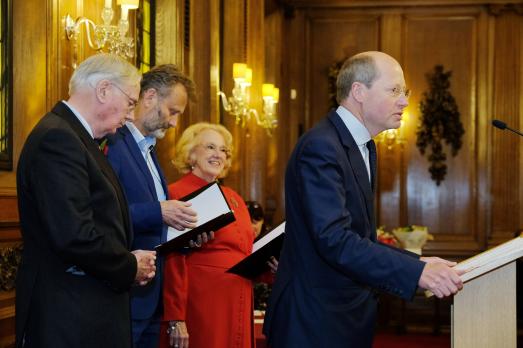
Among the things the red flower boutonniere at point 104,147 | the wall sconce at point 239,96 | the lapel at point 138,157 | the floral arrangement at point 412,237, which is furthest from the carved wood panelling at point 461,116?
the red flower boutonniere at point 104,147

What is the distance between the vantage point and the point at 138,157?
3189 millimetres

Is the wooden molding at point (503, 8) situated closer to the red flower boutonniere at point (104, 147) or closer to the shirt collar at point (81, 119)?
the red flower boutonniere at point (104, 147)

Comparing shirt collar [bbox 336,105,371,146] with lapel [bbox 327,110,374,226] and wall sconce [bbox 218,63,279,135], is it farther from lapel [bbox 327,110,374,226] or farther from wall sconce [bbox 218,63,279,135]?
wall sconce [bbox 218,63,279,135]

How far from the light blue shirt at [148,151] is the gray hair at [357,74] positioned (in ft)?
2.97

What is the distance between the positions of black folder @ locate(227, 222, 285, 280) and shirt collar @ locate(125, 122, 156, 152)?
0.60 metres

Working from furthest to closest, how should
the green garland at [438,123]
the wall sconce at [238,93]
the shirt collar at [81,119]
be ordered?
the green garland at [438,123]
the wall sconce at [238,93]
the shirt collar at [81,119]

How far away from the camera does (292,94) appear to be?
32.6 ft

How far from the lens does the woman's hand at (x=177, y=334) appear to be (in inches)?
137

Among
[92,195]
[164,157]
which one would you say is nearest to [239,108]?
[164,157]

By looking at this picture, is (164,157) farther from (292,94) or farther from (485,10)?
(485,10)

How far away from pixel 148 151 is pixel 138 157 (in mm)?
171

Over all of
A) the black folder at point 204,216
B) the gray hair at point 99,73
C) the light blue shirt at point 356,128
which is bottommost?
the black folder at point 204,216

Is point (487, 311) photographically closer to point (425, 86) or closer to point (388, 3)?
point (425, 86)

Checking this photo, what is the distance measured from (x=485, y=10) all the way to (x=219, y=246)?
23.1 feet
